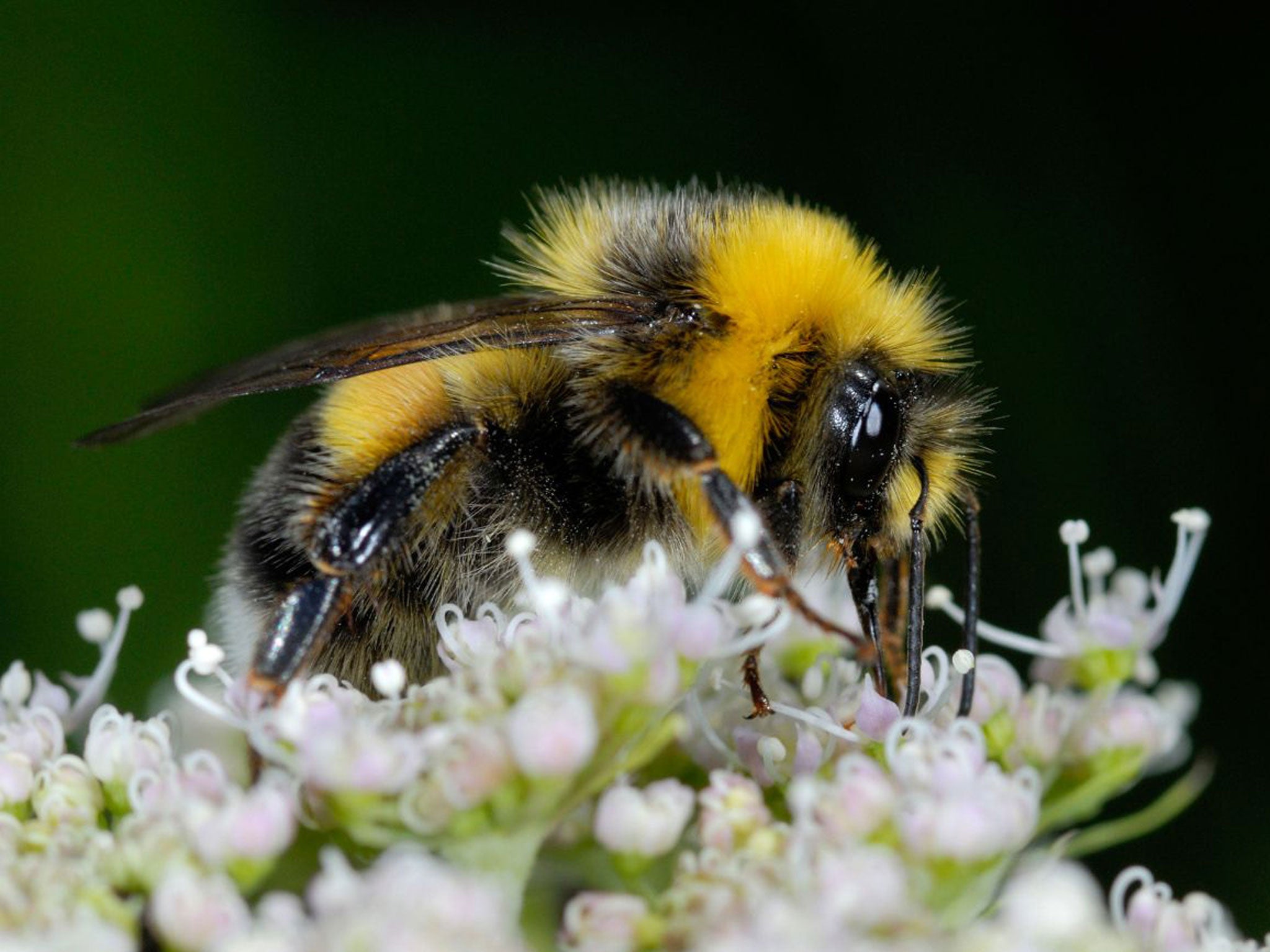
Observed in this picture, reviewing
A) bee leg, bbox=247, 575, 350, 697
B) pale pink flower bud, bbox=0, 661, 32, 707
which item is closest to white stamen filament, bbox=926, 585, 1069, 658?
bee leg, bbox=247, 575, 350, 697

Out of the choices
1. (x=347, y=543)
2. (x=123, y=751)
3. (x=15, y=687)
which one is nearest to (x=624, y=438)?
(x=347, y=543)

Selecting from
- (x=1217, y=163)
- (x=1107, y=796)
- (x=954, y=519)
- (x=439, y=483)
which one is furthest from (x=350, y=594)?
(x=1217, y=163)

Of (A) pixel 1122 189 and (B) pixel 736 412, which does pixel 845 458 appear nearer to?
(B) pixel 736 412

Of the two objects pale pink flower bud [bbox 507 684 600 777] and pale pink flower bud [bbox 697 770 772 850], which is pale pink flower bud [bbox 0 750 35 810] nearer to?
pale pink flower bud [bbox 507 684 600 777]

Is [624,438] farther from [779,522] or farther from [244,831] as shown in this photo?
[244,831]

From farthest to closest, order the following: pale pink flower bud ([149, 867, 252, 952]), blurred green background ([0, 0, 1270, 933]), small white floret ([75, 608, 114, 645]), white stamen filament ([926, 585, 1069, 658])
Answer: blurred green background ([0, 0, 1270, 933]) → small white floret ([75, 608, 114, 645]) → white stamen filament ([926, 585, 1069, 658]) → pale pink flower bud ([149, 867, 252, 952])

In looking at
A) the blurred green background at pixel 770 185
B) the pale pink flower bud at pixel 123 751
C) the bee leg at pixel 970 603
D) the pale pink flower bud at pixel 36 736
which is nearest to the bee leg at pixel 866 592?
the bee leg at pixel 970 603
